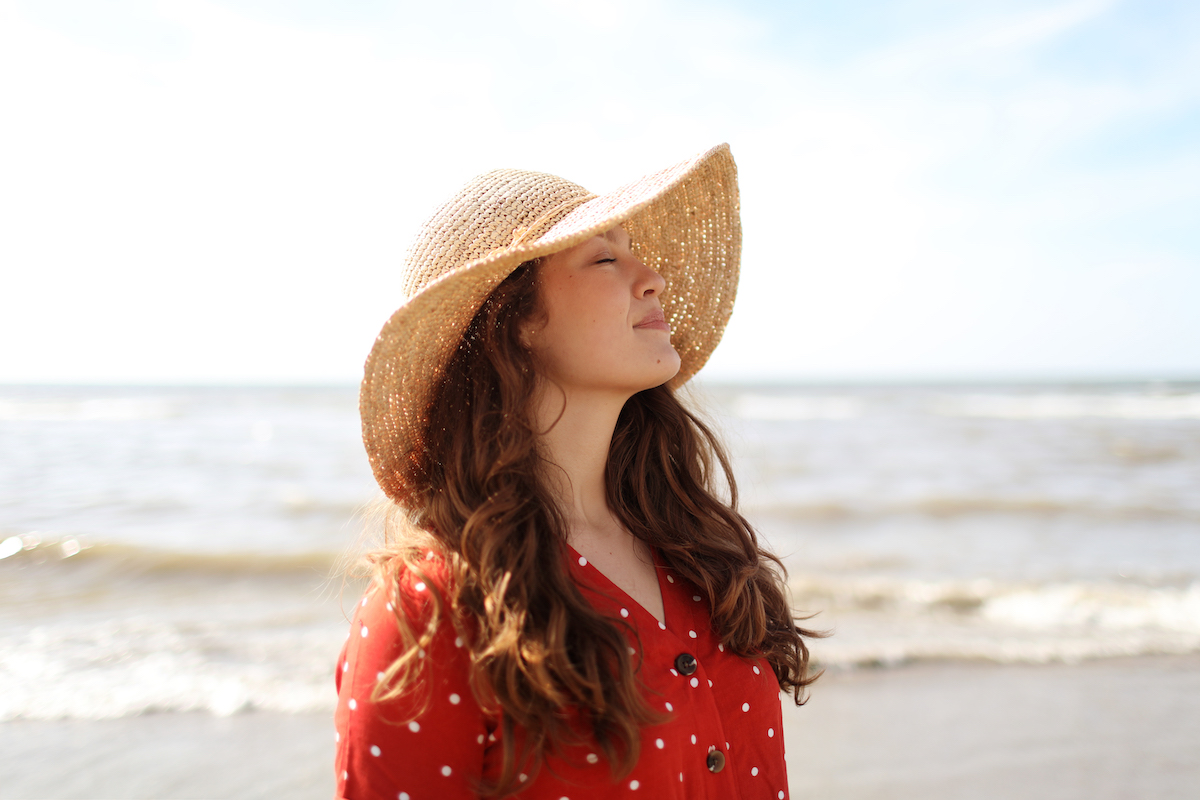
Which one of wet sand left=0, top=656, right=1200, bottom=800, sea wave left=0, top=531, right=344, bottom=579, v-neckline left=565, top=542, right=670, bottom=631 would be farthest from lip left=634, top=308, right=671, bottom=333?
sea wave left=0, top=531, right=344, bottom=579

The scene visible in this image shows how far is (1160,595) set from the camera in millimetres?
5156

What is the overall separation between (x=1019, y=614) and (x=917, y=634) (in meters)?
0.91

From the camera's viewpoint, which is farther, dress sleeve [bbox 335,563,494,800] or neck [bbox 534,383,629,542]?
neck [bbox 534,383,629,542]

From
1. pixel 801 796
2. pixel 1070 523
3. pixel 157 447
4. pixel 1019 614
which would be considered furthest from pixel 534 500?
pixel 157 447

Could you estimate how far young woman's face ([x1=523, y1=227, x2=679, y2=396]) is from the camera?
1.61 meters

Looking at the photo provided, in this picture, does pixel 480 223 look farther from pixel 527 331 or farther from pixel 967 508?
pixel 967 508

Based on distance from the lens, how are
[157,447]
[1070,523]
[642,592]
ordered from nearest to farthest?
[642,592] → [1070,523] → [157,447]

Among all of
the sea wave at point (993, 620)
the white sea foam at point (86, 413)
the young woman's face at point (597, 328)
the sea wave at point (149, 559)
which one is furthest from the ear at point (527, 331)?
the white sea foam at point (86, 413)

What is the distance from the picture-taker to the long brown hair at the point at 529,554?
128 cm

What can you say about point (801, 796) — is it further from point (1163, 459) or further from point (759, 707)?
point (1163, 459)

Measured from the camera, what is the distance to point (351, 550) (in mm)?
1899

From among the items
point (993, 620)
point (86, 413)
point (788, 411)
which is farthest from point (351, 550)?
point (86, 413)

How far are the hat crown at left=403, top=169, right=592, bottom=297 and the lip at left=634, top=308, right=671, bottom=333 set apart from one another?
301 mm

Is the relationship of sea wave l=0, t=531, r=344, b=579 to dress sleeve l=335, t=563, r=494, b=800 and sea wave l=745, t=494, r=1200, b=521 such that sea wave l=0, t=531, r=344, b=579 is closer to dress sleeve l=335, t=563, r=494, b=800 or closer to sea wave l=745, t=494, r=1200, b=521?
sea wave l=745, t=494, r=1200, b=521
